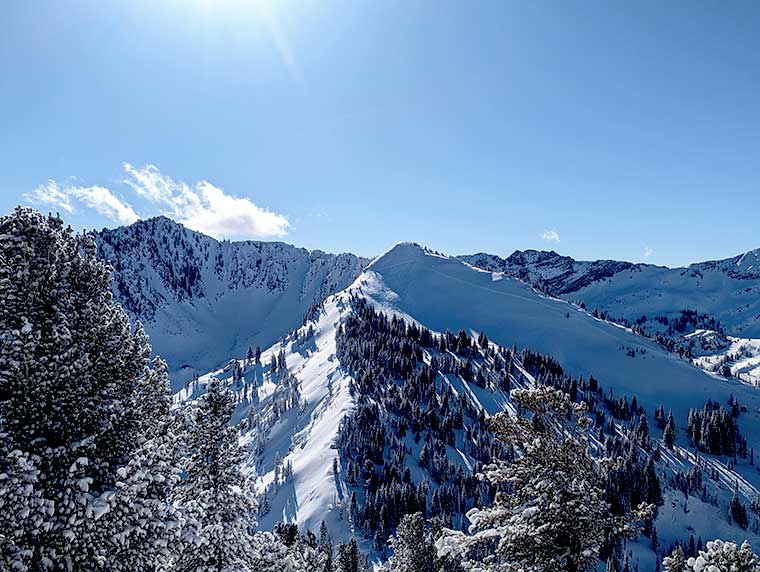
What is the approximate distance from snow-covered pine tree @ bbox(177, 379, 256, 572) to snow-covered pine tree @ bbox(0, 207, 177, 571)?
2564 mm

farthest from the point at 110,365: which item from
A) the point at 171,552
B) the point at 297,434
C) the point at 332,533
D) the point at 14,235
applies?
the point at 297,434

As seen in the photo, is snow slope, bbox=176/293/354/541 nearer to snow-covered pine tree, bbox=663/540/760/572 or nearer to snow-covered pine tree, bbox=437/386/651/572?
snow-covered pine tree, bbox=437/386/651/572

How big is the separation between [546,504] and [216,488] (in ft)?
36.1

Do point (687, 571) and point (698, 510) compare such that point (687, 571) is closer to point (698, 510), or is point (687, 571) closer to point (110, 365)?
point (110, 365)

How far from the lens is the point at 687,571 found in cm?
1049

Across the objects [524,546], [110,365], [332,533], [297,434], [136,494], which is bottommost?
[332,533]

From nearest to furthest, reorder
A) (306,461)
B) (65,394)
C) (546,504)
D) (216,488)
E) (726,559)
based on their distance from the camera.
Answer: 1. (726,559)
2. (65,394)
3. (546,504)
4. (216,488)
5. (306,461)

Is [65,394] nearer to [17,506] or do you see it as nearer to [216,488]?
[17,506]

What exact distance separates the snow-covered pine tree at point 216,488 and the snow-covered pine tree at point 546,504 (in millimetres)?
7005

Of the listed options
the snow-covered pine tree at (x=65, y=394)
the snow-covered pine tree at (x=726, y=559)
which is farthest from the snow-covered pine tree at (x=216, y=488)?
the snow-covered pine tree at (x=726, y=559)

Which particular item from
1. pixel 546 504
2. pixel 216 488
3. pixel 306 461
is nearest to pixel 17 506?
pixel 216 488

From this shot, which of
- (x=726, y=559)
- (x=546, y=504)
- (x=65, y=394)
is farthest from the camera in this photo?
Result: (x=546, y=504)

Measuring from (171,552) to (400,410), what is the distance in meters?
180

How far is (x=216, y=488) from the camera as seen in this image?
15.5 meters
